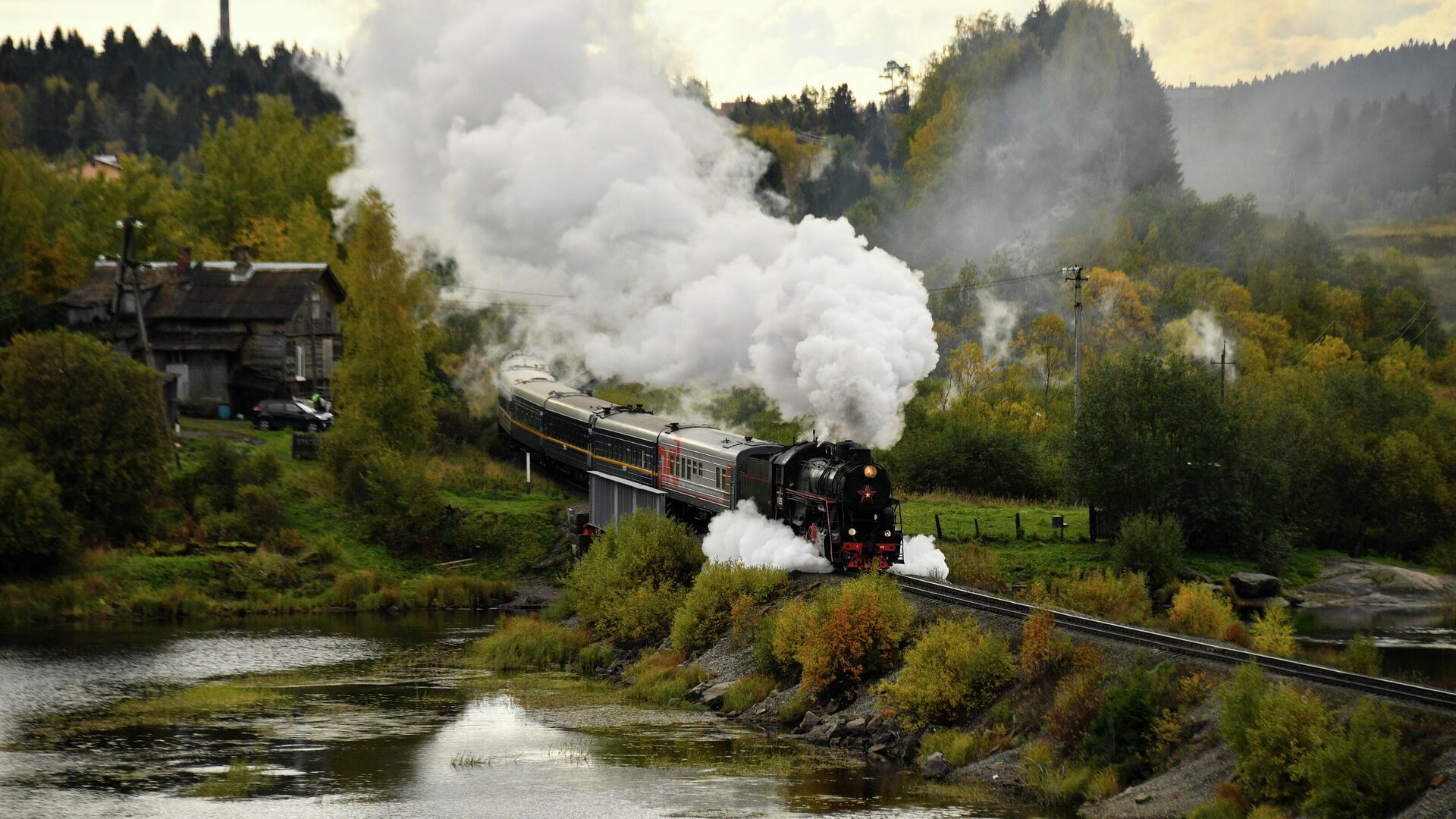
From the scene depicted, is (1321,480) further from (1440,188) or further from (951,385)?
(1440,188)

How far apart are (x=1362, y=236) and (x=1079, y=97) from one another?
47.9 meters

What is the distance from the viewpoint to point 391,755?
29.2m

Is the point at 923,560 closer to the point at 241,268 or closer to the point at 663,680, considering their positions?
the point at 663,680

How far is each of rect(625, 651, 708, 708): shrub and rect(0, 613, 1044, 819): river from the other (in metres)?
1.16

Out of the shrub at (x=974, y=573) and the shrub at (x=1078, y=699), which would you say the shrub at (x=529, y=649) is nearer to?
the shrub at (x=974, y=573)

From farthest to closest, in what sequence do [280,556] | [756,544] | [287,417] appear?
[287,417], [280,556], [756,544]

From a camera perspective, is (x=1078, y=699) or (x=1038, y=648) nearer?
(x=1078, y=699)

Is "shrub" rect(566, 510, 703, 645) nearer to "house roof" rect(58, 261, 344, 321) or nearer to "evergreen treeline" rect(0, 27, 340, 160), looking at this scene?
"house roof" rect(58, 261, 344, 321)

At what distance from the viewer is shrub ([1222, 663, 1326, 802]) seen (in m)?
21.1

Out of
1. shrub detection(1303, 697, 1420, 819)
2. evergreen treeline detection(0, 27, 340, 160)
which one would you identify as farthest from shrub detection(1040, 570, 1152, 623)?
evergreen treeline detection(0, 27, 340, 160)

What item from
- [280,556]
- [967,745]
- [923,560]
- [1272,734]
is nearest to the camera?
[1272,734]

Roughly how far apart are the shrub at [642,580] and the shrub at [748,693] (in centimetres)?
589

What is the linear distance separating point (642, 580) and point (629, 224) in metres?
11.1

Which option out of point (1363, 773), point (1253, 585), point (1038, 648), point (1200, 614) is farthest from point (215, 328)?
point (1363, 773)
